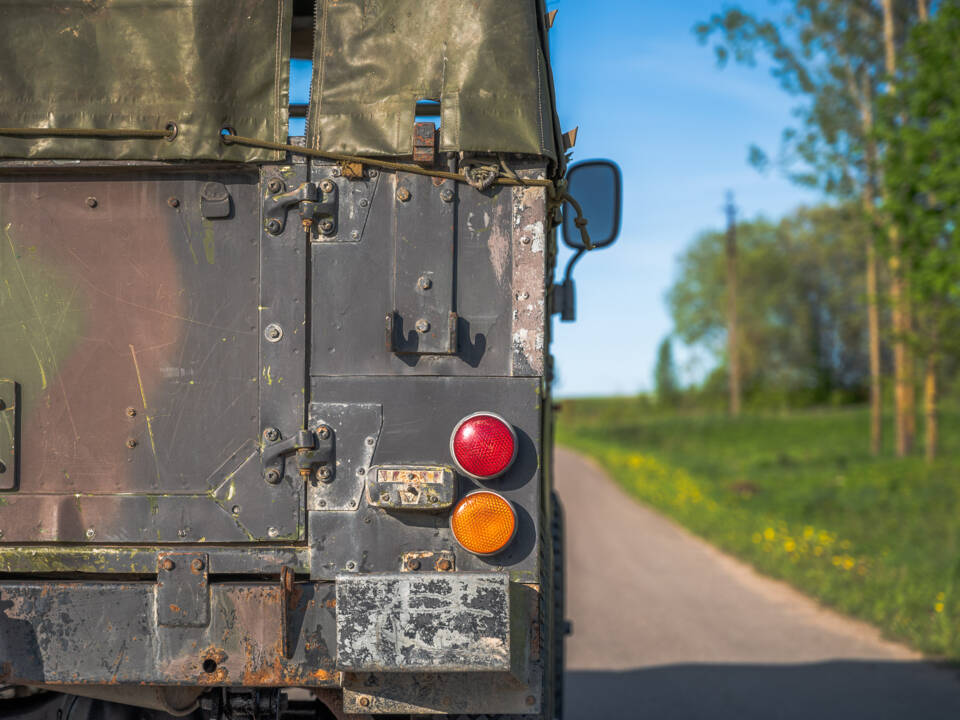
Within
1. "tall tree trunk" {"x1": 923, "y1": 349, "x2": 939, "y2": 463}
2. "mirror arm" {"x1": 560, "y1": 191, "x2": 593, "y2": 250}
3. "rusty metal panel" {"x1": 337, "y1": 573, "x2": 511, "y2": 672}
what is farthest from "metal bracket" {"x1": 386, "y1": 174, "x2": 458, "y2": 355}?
"tall tree trunk" {"x1": 923, "y1": 349, "x2": 939, "y2": 463}

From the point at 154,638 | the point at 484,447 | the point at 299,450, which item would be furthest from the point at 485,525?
the point at 154,638

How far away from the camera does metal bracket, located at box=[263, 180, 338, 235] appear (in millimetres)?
2807

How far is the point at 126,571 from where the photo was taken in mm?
2783

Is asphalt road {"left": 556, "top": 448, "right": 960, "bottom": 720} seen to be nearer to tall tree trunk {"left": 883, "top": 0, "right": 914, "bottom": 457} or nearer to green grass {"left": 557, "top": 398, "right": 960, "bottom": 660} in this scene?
green grass {"left": 557, "top": 398, "right": 960, "bottom": 660}

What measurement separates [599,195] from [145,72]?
5.82 feet

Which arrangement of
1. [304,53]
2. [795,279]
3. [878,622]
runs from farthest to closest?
[795,279]
[878,622]
[304,53]

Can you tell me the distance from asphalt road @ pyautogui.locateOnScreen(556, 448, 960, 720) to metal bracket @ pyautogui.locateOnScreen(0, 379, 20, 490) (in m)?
3.81

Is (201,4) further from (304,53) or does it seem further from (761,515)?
(761,515)

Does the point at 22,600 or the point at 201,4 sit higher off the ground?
the point at 201,4

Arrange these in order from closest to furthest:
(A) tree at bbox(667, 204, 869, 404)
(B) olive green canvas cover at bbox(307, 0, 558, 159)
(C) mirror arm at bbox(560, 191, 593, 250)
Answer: (B) olive green canvas cover at bbox(307, 0, 558, 159) → (C) mirror arm at bbox(560, 191, 593, 250) → (A) tree at bbox(667, 204, 869, 404)

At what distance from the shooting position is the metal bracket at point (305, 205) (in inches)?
110

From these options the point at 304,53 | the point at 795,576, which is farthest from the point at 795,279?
the point at 304,53

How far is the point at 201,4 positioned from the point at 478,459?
1.63 meters

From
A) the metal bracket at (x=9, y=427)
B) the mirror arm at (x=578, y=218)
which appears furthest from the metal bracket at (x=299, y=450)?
the mirror arm at (x=578, y=218)
